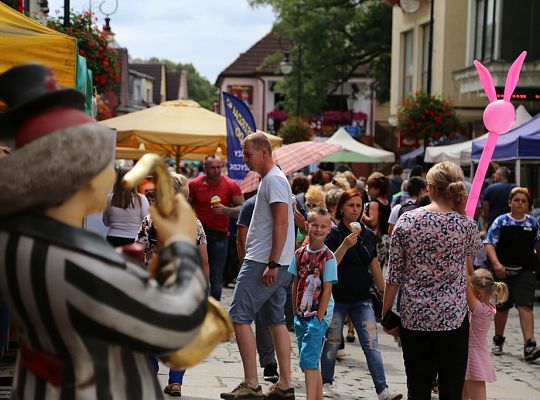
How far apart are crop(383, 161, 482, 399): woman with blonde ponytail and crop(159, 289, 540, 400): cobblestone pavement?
198 cm

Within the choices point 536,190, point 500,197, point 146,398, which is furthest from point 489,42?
point 146,398

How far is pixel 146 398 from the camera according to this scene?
2.74 metres

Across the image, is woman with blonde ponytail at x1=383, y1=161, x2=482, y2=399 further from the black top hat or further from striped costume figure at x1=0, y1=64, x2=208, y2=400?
the black top hat

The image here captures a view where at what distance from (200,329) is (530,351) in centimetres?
753

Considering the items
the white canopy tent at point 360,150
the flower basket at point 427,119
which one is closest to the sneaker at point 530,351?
the flower basket at point 427,119

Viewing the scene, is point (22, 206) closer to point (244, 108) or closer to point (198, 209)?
point (198, 209)

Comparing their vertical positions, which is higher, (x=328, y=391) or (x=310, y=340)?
(x=310, y=340)

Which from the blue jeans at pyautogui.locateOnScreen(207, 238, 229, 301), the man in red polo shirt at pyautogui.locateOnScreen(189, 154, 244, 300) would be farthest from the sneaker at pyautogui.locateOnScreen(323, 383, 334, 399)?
the man in red polo shirt at pyautogui.locateOnScreen(189, 154, 244, 300)

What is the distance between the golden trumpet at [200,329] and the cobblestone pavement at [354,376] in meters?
4.65

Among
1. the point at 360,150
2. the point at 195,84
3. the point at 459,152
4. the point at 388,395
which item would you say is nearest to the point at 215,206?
the point at 388,395

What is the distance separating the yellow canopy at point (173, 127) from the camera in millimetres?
13836

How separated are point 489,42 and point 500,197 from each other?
38.1 ft

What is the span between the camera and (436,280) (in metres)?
5.71

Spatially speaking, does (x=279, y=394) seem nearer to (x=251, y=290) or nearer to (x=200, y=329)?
(x=251, y=290)
